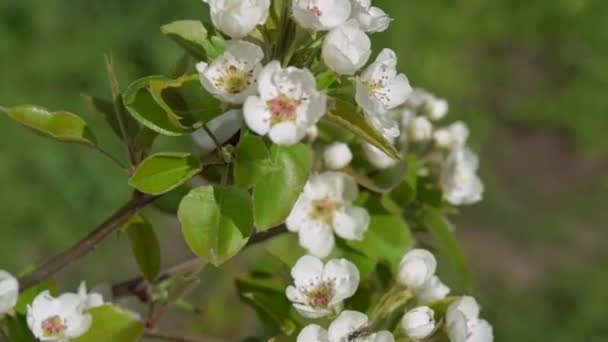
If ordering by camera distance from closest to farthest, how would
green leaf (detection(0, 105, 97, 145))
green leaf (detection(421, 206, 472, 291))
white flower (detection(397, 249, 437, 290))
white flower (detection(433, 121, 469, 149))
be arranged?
1. green leaf (detection(0, 105, 97, 145))
2. white flower (detection(397, 249, 437, 290))
3. green leaf (detection(421, 206, 472, 291))
4. white flower (detection(433, 121, 469, 149))

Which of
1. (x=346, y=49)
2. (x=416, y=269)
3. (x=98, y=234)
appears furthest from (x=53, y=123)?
(x=416, y=269)

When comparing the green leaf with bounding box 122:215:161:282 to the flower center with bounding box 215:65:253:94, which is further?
the green leaf with bounding box 122:215:161:282

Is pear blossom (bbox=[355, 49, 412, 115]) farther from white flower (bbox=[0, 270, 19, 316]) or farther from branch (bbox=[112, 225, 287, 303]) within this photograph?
white flower (bbox=[0, 270, 19, 316])

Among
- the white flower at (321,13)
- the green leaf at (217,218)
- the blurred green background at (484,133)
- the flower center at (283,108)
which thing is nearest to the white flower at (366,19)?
the white flower at (321,13)

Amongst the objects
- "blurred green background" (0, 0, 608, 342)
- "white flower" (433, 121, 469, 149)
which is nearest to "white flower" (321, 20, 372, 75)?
"white flower" (433, 121, 469, 149)

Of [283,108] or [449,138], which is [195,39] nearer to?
[283,108]

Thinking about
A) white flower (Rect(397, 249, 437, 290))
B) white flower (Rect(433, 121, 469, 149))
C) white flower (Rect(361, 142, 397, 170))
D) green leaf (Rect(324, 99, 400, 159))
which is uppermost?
green leaf (Rect(324, 99, 400, 159))

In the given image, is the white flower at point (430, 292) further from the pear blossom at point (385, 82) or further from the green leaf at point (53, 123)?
the green leaf at point (53, 123)
